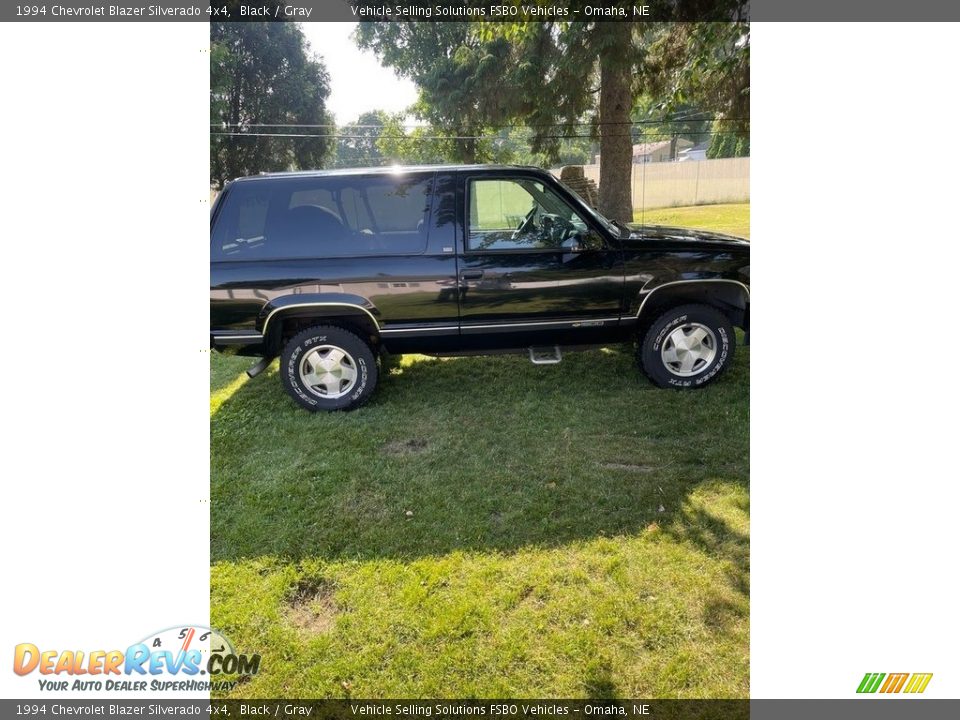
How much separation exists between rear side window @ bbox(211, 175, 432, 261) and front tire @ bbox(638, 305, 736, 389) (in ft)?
6.73

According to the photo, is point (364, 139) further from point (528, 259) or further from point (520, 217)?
point (528, 259)

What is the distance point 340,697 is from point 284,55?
486 inches

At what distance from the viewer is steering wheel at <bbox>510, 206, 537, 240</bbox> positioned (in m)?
4.32

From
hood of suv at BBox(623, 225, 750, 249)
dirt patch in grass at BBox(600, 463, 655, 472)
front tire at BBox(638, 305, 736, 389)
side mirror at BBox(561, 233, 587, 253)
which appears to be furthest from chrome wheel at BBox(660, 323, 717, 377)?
dirt patch in grass at BBox(600, 463, 655, 472)

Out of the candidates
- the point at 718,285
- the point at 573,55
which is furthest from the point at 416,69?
the point at 718,285

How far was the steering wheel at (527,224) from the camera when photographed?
432cm

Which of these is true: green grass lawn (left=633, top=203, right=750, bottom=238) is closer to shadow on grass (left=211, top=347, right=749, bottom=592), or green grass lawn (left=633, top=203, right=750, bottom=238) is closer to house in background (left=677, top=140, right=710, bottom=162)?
house in background (left=677, top=140, right=710, bottom=162)

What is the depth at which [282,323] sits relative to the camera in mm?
4297

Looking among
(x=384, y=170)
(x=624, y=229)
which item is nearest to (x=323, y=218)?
(x=384, y=170)

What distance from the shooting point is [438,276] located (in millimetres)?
4180

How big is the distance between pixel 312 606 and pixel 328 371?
219 cm

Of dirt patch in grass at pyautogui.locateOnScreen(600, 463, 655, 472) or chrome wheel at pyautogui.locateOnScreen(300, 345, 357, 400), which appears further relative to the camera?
chrome wheel at pyautogui.locateOnScreen(300, 345, 357, 400)

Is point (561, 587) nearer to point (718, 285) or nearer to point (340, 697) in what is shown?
point (340, 697)

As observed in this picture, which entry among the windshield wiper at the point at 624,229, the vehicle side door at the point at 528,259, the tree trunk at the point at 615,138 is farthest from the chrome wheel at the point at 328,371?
the tree trunk at the point at 615,138
